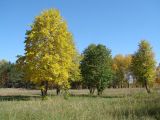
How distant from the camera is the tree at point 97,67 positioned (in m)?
71.9

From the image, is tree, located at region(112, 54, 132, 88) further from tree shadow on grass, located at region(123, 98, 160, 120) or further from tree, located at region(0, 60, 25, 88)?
tree shadow on grass, located at region(123, 98, 160, 120)

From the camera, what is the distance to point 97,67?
7238 centimetres

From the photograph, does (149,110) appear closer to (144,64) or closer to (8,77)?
(144,64)

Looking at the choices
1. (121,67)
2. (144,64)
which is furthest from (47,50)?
(121,67)

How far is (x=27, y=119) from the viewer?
12281mm

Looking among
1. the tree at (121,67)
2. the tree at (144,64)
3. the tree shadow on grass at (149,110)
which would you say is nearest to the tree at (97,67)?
the tree at (144,64)

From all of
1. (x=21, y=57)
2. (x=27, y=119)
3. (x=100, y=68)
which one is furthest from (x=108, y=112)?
(x=100, y=68)

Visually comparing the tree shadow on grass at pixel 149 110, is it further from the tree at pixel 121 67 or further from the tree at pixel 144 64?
the tree at pixel 121 67

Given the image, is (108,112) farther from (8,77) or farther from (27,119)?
(8,77)

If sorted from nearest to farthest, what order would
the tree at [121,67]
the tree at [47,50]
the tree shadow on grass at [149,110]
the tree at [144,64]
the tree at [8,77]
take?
the tree shadow on grass at [149,110], the tree at [47,50], the tree at [144,64], the tree at [121,67], the tree at [8,77]

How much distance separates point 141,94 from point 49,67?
1187 inches

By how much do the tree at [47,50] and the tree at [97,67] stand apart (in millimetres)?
25889

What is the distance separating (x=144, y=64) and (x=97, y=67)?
965cm

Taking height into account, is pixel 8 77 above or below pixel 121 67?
below
